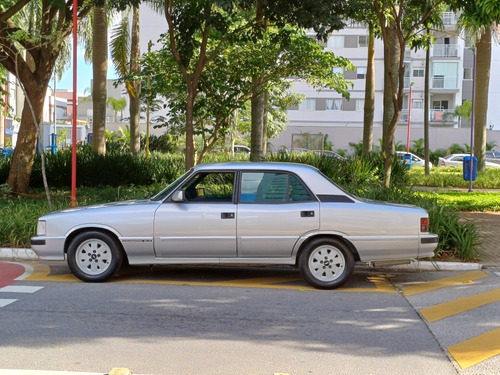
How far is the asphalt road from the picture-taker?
575 centimetres

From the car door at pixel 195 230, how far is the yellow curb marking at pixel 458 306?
255 cm

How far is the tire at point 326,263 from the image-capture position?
857 cm

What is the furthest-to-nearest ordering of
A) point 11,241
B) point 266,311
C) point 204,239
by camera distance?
point 11,241 → point 204,239 → point 266,311

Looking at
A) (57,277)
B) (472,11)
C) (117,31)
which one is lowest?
(57,277)

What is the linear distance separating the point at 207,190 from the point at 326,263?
1.92 m

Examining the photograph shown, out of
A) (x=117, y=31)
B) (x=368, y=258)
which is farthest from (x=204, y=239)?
(x=117, y=31)

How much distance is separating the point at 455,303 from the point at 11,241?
23.1 feet

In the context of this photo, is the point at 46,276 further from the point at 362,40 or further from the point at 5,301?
the point at 362,40

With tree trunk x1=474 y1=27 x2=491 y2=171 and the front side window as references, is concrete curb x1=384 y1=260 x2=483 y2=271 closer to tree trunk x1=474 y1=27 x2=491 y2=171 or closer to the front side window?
the front side window

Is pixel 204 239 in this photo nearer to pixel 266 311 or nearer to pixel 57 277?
pixel 266 311

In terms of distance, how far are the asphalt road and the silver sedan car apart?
381mm

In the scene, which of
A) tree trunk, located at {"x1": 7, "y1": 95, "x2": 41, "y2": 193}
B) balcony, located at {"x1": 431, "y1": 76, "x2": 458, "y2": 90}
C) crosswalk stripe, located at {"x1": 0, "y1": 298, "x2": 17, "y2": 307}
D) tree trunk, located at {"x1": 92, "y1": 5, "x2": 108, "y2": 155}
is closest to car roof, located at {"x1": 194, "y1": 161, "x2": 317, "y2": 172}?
crosswalk stripe, located at {"x1": 0, "y1": 298, "x2": 17, "y2": 307}

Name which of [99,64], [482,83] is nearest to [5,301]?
[99,64]

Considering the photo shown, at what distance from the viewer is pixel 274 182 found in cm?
880
